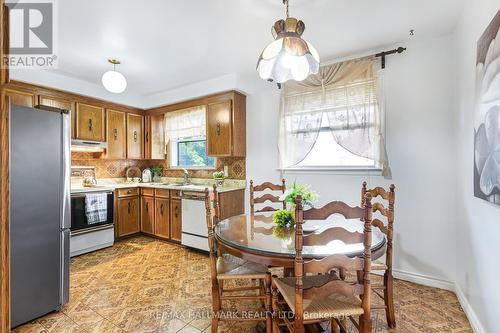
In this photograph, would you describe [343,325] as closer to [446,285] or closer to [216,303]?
[216,303]

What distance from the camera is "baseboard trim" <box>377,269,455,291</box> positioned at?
247 cm

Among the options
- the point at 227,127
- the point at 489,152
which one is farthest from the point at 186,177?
the point at 489,152

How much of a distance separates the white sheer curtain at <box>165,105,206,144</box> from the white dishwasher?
3.77 feet

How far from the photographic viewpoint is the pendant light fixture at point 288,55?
66.9 inches

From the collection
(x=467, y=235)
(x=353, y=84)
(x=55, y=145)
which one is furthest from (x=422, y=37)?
(x=55, y=145)

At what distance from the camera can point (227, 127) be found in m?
3.69

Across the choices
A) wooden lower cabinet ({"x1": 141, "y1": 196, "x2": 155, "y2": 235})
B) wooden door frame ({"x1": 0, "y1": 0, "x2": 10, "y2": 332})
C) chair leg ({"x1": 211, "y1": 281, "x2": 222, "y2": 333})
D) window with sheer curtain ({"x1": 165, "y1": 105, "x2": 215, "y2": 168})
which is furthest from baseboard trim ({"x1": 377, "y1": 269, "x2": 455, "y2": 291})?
wooden lower cabinet ({"x1": 141, "y1": 196, "x2": 155, "y2": 235})

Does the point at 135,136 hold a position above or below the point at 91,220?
above

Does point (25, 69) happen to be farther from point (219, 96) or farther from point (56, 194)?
point (219, 96)

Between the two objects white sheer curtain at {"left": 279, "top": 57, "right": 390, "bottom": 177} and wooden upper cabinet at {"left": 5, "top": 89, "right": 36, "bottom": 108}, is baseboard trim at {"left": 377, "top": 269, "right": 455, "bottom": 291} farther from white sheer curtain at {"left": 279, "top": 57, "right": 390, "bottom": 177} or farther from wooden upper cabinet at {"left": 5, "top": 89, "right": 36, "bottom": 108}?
wooden upper cabinet at {"left": 5, "top": 89, "right": 36, "bottom": 108}

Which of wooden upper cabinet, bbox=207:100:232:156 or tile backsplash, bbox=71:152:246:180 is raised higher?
wooden upper cabinet, bbox=207:100:232:156

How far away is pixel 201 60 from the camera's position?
3.16 meters

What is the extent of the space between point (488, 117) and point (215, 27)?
227 centimetres

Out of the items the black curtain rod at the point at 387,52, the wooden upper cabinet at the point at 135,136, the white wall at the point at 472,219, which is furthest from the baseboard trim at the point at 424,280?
the wooden upper cabinet at the point at 135,136
